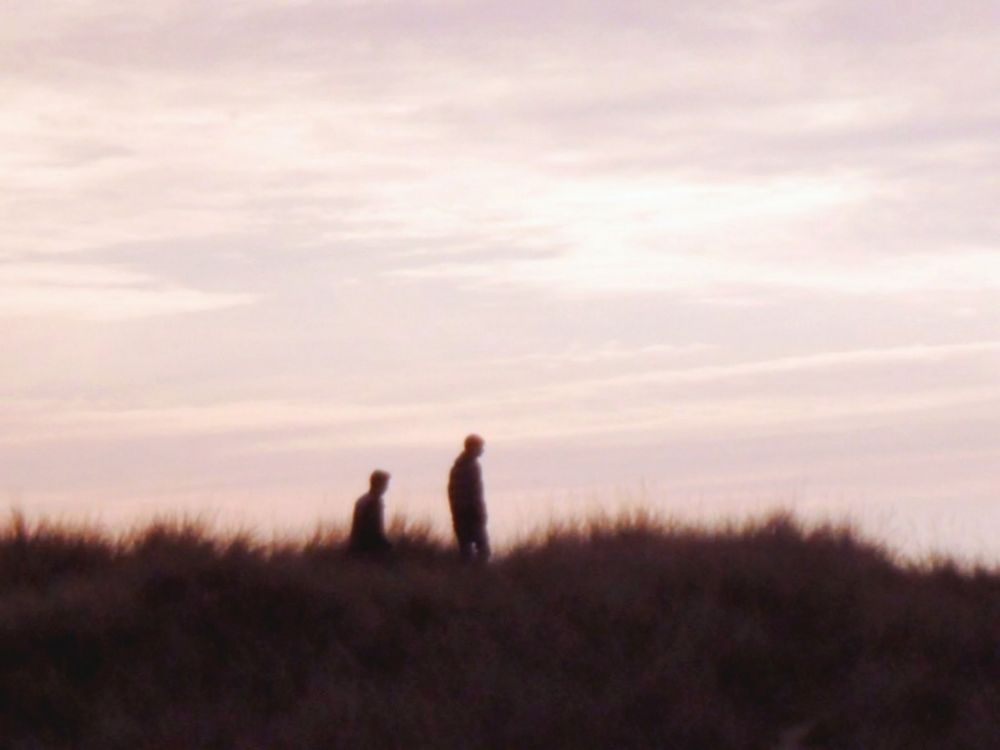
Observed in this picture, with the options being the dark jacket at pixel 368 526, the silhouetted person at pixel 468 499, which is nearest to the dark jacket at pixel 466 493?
the silhouetted person at pixel 468 499

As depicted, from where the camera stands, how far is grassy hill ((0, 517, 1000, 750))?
17703 mm

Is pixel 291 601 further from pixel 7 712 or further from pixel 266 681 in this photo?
pixel 7 712

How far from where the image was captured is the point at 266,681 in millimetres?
18812

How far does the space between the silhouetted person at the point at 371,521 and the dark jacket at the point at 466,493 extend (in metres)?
0.89

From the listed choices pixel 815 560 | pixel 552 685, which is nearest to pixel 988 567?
pixel 815 560

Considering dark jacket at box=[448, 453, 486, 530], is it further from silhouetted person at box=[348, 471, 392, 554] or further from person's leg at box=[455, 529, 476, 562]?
silhouetted person at box=[348, 471, 392, 554]

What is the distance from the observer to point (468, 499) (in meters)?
21.6

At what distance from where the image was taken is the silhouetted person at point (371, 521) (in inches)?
836

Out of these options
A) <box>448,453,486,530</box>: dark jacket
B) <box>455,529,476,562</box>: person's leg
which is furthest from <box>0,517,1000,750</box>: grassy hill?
<box>448,453,486,530</box>: dark jacket

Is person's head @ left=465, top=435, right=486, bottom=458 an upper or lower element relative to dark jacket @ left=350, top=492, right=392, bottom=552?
upper

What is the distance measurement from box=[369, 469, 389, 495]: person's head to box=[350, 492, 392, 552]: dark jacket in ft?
0.29

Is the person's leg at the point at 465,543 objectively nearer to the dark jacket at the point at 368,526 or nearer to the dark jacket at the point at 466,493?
the dark jacket at the point at 466,493

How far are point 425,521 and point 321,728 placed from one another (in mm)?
6773

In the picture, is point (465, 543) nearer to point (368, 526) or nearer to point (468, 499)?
→ point (468, 499)
